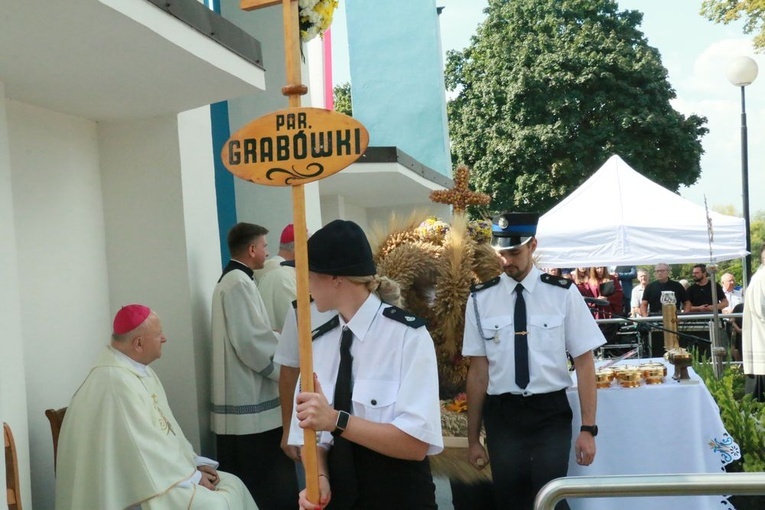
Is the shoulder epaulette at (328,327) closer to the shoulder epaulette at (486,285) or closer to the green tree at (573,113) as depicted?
the shoulder epaulette at (486,285)

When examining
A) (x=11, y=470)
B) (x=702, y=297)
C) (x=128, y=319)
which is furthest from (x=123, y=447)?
(x=702, y=297)

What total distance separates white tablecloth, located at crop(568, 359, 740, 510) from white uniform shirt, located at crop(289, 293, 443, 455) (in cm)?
256

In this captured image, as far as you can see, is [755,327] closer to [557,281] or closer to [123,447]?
[557,281]

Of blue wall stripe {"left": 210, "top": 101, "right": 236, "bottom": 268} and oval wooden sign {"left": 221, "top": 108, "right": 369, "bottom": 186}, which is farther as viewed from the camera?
blue wall stripe {"left": 210, "top": 101, "right": 236, "bottom": 268}

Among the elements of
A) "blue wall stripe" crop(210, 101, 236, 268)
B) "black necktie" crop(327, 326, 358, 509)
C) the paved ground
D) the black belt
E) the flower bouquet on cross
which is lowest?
the paved ground

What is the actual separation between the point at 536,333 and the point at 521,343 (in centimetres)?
10

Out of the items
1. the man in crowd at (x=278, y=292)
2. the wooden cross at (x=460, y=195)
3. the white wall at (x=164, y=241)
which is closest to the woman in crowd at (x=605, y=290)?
the wooden cross at (x=460, y=195)

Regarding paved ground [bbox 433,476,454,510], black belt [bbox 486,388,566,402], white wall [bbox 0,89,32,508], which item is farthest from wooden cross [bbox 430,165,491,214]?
white wall [bbox 0,89,32,508]

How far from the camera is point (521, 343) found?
4645 millimetres

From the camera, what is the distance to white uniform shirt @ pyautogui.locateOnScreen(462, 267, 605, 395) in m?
4.59

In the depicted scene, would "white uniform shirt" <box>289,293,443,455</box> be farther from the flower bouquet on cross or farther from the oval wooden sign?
the flower bouquet on cross

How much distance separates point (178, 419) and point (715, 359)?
524cm

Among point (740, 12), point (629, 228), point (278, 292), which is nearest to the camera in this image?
point (278, 292)

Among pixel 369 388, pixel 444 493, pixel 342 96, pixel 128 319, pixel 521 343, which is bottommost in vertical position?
pixel 444 493
